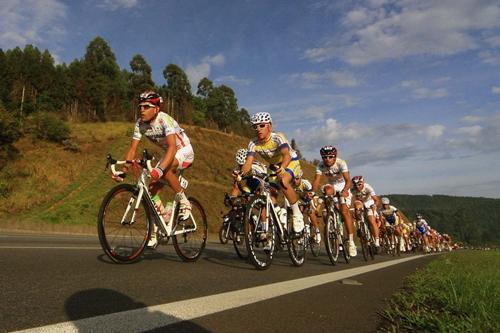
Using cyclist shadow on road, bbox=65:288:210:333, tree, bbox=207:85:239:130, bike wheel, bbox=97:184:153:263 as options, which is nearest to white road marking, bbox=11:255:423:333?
cyclist shadow on road, bbox=65:288:210:333

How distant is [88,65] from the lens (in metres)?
71.3

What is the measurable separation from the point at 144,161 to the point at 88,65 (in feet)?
242

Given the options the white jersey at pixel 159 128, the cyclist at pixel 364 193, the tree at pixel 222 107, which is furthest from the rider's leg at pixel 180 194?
the tree at pixel 222 107

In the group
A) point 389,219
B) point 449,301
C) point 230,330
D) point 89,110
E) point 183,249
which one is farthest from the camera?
point 89,110

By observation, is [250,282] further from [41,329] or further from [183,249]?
[41,329]

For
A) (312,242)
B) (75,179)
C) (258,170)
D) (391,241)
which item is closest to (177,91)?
(75,179)

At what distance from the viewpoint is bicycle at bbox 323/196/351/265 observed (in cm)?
806

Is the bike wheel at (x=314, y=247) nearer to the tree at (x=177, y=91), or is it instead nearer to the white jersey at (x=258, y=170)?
the white jersey at (x=258, y=170)

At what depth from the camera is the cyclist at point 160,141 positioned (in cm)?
549

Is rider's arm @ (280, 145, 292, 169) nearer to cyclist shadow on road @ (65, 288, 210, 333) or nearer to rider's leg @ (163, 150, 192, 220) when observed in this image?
rider's leg @ (163, 150, 192, 220)

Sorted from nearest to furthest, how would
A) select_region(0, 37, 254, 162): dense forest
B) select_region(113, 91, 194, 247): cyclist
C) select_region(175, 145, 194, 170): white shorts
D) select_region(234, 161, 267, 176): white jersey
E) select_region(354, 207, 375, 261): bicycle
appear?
select_region(113, 91, 194, 247): cyclist → select_region(175, 145, 194, 170): white shorts → select_region(234, 161, 267, 176): white jersey → select_region(354, 207, 375, 261): bicycle → select_region(0, 37, 254, 162): dense forest

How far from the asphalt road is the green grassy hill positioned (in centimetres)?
1830

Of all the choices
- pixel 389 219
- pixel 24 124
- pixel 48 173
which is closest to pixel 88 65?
pixel 24 124

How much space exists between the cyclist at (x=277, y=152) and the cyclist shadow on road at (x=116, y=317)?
3997mm
